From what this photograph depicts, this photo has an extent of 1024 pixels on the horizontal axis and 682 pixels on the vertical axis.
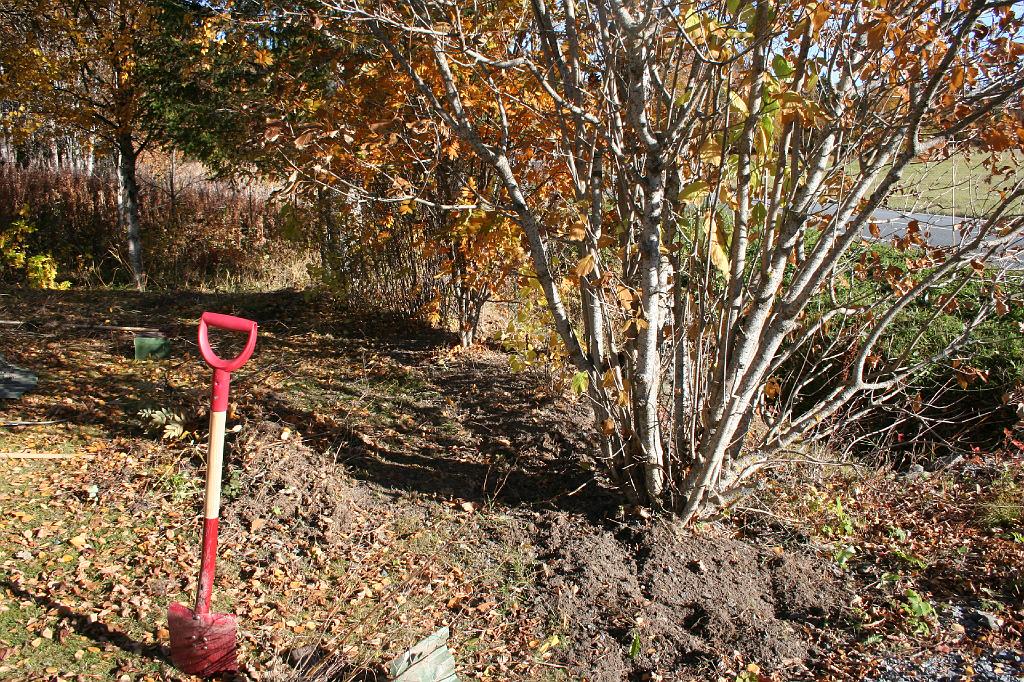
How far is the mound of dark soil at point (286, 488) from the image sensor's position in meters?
4.05

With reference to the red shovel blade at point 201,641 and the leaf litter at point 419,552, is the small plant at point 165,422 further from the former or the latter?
the red shovel blade at point 201,641

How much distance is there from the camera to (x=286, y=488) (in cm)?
432

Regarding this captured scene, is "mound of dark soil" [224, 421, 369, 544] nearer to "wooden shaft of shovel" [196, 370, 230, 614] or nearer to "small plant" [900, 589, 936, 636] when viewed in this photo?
"wooden shaft of shovel" [196, 370, 230, 614]

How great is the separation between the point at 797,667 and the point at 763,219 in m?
2.04

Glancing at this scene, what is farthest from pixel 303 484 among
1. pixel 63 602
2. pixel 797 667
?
pixel 797 667

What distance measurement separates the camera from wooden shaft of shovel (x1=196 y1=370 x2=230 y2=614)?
8.90 feet

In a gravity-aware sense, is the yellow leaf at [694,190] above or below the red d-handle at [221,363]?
above

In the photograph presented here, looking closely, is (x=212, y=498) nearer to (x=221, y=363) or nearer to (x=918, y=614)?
(x=221, y=363)

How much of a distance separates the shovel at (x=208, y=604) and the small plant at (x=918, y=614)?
2.97 metres

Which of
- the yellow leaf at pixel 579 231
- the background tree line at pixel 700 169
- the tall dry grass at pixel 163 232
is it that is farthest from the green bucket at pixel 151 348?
the yellow leaf at pixel 579 231

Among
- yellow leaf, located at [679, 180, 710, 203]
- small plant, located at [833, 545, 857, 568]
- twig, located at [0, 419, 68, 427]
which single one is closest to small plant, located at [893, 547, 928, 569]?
small plant, located at [833, 545, 857, 568]

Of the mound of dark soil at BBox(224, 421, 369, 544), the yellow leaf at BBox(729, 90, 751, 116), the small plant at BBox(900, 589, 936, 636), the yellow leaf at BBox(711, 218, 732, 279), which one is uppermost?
the yellow leaf at BBox(729, 90, 751, 116)

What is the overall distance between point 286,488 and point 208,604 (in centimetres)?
150

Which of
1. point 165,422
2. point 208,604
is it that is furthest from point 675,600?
point 165,422
